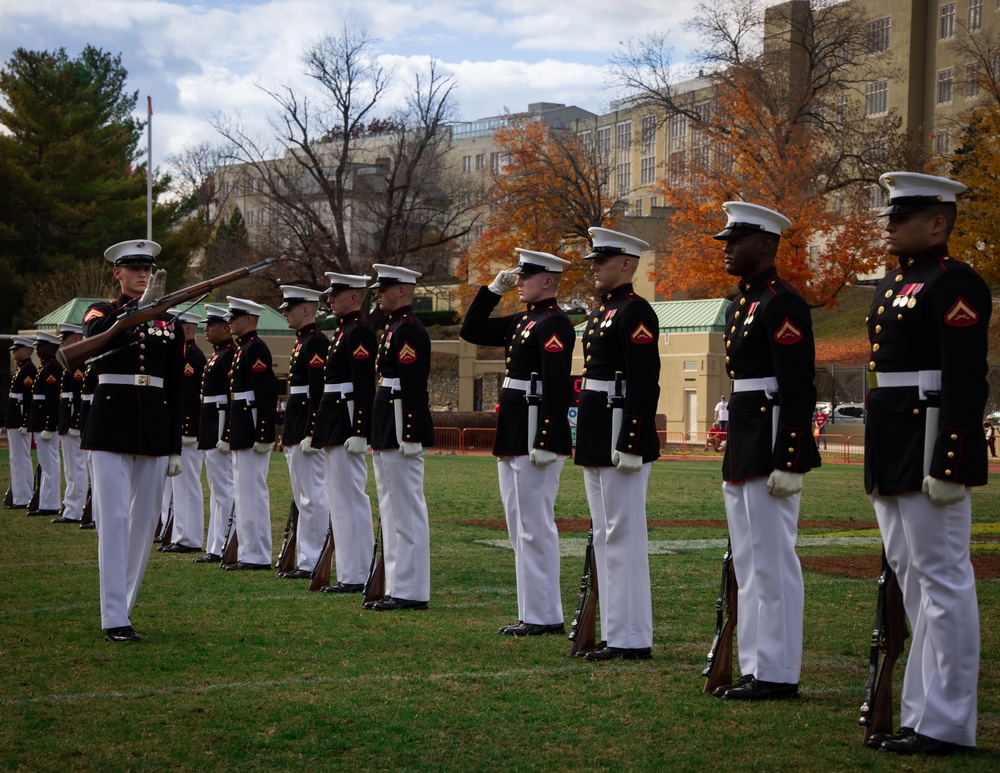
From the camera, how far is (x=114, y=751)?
549 cm

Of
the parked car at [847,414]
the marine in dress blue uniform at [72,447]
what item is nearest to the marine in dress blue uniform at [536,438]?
the marine in dress blue uniform at [72,447]

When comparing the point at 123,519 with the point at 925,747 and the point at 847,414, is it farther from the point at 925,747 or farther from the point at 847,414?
the point at 847,414

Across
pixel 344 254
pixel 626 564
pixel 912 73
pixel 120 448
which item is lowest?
pixel 626 564

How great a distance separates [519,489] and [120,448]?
2677 mm

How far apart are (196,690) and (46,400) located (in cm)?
1241

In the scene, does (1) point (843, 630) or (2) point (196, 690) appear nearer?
(2) point (196, 690)

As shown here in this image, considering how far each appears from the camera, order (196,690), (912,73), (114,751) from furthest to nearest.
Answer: (912,73), (196,690), (114,751)

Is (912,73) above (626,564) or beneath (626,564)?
above

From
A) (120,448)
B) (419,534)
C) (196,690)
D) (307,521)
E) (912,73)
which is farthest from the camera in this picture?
(912,73)

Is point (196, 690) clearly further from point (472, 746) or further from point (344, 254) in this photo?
point (344, 254)

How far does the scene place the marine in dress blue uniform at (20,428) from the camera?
1880 cm

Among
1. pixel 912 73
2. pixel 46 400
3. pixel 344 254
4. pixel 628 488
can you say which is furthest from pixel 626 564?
pixel 912 73

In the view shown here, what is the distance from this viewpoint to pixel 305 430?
11672mm

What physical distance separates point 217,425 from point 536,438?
5.60m
